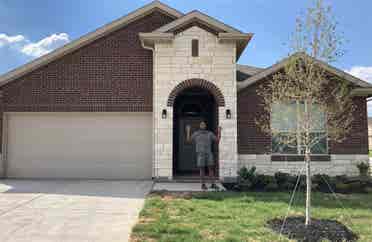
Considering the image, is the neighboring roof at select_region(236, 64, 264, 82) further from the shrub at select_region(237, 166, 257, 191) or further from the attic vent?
the shrub at select_region(237, 166, 257, 191)

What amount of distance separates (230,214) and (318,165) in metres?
5.80

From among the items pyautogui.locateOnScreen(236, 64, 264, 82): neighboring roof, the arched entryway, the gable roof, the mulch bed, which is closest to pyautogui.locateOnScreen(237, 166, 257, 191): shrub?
the arched entryway

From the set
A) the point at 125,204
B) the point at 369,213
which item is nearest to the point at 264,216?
the point at 369,213

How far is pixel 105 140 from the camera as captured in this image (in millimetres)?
10555

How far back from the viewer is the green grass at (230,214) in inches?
178

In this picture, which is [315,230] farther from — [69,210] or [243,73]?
[243,73]

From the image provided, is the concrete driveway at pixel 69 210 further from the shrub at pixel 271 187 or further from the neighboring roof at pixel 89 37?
the neighboring roof at pixel 89 37

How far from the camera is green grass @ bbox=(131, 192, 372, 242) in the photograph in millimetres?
4512

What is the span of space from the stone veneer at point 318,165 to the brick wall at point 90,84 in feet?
13.5

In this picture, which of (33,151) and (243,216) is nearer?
(243,216)

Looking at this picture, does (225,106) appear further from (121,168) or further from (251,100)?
(121,168)

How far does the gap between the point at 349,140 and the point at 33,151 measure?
11352mm

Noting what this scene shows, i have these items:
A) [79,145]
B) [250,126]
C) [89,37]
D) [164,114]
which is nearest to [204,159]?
[164,114]

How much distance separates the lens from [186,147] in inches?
453
